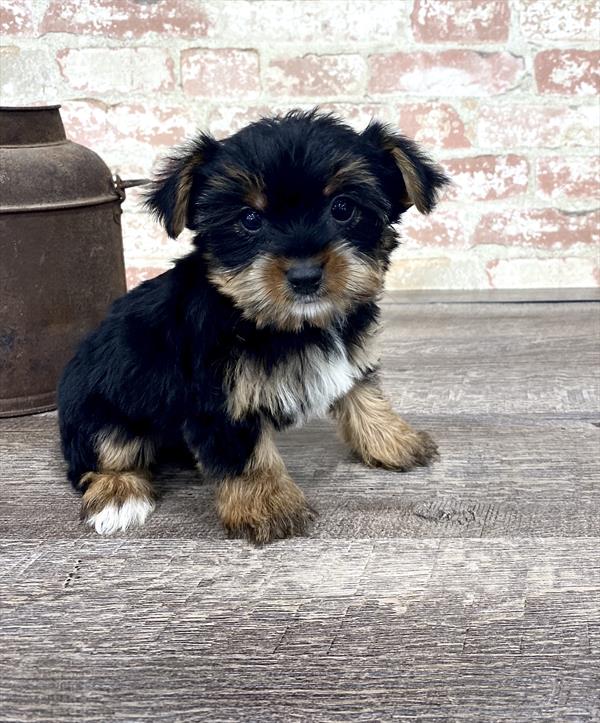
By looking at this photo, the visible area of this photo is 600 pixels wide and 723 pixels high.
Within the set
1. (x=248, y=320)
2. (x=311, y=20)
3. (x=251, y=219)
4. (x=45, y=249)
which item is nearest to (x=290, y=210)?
(x=251, y=219)

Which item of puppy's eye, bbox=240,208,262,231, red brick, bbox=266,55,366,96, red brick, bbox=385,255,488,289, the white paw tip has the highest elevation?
red brick, bbox=266,55,366,96

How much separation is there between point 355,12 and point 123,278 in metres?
2.02

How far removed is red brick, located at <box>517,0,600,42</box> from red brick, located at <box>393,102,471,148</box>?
1.77 ft

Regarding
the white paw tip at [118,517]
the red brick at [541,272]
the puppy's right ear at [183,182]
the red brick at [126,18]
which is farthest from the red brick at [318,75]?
the white paw tip at [118,517]

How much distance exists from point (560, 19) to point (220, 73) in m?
1.74

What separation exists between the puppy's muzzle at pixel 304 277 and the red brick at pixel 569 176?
9.96ft

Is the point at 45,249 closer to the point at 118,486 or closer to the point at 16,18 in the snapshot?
the point at 118,486

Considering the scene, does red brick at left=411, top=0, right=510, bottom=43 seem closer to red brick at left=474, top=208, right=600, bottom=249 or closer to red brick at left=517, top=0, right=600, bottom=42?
red brick at left=517, top=0, right=600, bottom=42

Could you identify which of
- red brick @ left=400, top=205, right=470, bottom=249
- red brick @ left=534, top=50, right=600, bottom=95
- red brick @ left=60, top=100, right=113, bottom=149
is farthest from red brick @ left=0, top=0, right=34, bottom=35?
red brick @ left=534, top=50, right=600, bottom=95

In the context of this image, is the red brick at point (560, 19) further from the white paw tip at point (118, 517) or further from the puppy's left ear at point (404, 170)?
the white paw tip at point (118, 517)

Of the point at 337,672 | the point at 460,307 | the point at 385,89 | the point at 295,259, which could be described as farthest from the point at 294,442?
the point at 385,89

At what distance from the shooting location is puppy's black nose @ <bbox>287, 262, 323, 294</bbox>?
1.94 m

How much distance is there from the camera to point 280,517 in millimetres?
2094

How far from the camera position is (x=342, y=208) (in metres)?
2.04
